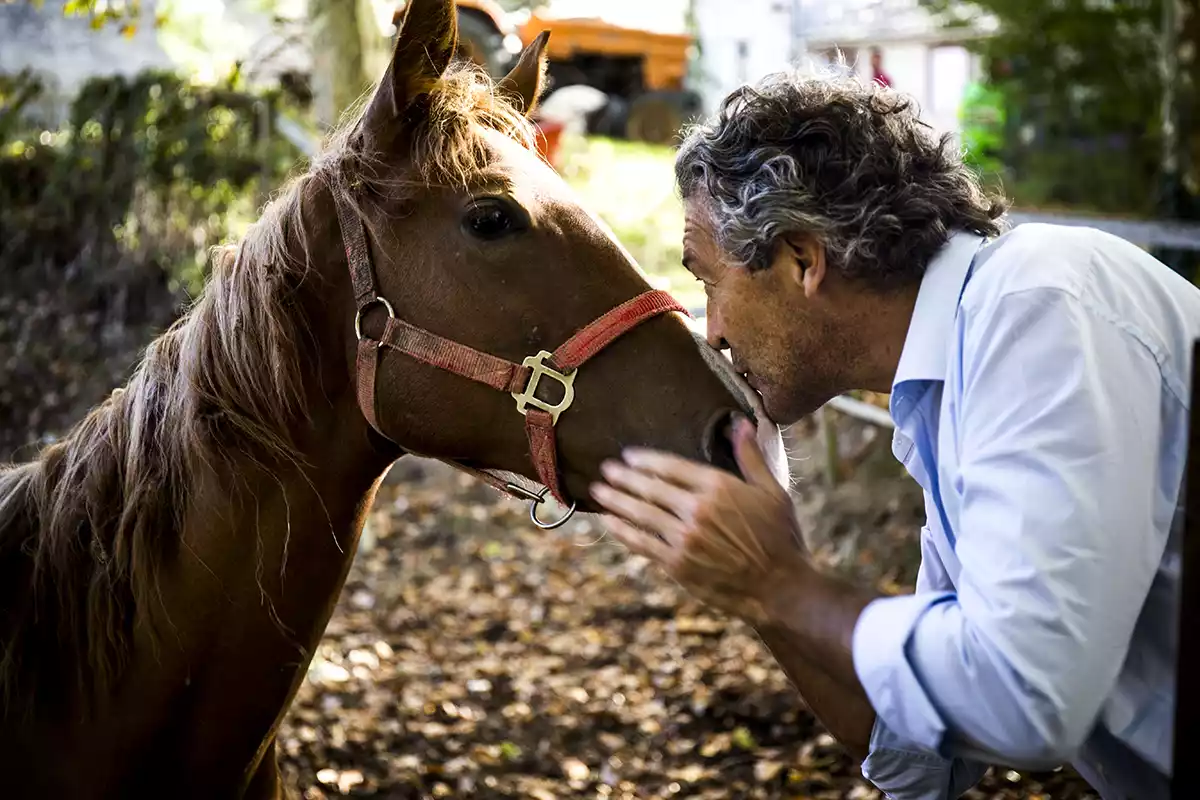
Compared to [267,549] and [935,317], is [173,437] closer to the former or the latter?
[267,549]

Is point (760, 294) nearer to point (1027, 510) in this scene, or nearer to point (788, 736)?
point (1027, 510)

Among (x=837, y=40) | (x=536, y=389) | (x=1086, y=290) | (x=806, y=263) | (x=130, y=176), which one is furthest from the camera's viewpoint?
(x=837, y=40)

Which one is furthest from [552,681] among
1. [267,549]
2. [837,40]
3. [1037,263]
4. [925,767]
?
[837,40]

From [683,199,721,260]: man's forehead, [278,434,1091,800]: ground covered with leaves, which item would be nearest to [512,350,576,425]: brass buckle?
[683,199,721,260]: man's forehead

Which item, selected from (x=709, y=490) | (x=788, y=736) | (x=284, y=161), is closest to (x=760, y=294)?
(x=709, y=490)

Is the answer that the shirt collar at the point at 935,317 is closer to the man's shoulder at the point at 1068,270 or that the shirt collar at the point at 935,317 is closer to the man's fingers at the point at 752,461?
the man's shoulder at the point at 1068,270

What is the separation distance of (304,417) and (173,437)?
9.3 inches

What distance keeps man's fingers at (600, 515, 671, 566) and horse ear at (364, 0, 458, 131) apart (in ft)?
2.85

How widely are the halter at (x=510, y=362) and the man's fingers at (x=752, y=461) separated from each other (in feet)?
1.07

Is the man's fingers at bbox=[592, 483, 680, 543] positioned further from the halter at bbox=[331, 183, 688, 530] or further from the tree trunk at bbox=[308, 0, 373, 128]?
the tree trunk at bbox=[308, 0, 373, 128]

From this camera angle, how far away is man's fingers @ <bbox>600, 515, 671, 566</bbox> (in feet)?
4.99

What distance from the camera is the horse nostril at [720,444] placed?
1.74m

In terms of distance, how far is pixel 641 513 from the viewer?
157 centimetres

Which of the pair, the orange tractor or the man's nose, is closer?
the man's nose
